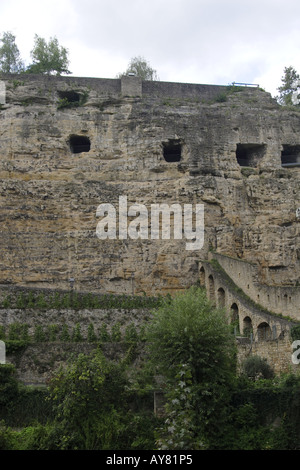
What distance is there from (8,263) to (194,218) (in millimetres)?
9400

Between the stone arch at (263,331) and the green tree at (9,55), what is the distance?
25037mm

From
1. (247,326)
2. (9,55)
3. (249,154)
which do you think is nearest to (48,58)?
(9,55)

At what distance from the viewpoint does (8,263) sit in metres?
28.1

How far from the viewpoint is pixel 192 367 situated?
55.3ft

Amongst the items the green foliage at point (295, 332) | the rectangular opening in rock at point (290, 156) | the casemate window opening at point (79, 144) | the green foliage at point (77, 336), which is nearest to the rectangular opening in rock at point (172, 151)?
the casemate window opening at point (79, 144)

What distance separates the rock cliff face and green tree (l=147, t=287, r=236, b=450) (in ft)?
33.2

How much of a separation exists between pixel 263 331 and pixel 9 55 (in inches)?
1047

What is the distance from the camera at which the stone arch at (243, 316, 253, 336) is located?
23406 millimetres

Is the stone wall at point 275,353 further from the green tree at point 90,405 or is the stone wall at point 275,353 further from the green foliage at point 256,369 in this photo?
the green tree at point 90,405

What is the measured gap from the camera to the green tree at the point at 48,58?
36281mm

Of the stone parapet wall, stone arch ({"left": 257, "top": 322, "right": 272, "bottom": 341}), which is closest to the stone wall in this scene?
stone arch ({"left": 257, "top": 322, "right": 272, "bottom": 341})

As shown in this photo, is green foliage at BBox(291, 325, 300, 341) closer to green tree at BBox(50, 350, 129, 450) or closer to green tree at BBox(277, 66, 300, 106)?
green tree at BBox(50, 350, 129, 450)
